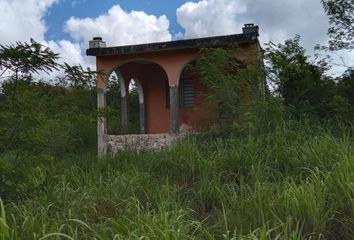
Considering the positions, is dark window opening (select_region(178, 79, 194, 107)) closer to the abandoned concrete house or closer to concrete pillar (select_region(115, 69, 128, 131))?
the abandoned concrete house

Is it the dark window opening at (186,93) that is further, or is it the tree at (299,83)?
the dark window opening at (186,93)

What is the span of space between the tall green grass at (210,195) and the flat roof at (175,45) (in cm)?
379

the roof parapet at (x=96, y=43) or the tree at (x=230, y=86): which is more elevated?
the roof parapet at (x=96, y=43)

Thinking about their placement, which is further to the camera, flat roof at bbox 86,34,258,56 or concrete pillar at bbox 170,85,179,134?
concrete pillar at bbox 170,85,179,134

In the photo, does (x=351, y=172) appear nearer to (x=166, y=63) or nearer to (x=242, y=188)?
(x=242, y=188)

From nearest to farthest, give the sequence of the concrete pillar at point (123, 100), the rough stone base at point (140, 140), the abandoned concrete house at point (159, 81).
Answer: the abandoned concrete house at point (159, 81)
the rough stone base at point (140, 140)
the concrete pillar at point (123, 100)

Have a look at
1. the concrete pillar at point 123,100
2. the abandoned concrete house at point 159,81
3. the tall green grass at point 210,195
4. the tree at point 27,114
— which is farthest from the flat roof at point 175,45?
the tree at point 27,114

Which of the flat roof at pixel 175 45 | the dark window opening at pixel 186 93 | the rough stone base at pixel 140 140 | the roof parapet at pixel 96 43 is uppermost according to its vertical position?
the roof parapet at pixel 96 43

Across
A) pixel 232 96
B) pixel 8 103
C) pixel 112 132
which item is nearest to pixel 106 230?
→ pixel 8 103

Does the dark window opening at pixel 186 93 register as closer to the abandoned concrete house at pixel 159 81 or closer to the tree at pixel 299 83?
the abandoned concrete house at pixel 159 81

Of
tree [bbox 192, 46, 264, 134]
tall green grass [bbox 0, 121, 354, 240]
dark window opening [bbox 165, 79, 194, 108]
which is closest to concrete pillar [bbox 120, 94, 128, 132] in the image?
dark window opening [bbox 165, 79, 194, 108]

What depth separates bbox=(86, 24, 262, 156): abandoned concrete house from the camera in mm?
11383

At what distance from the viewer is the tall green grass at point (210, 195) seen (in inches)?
150

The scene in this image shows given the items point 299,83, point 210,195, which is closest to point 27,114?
point 210,195
